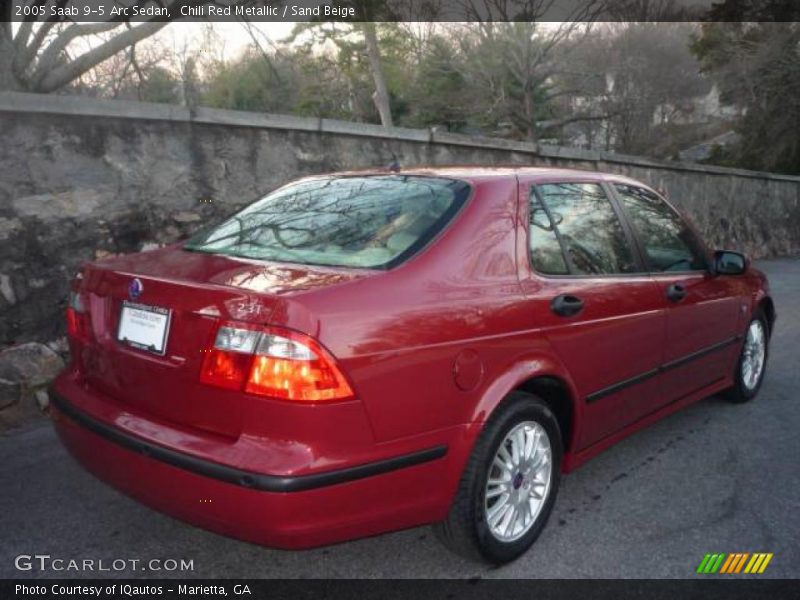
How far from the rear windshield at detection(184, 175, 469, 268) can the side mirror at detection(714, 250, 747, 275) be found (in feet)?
6.36

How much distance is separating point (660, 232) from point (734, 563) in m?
1.77

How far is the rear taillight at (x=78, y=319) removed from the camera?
2.75 metres

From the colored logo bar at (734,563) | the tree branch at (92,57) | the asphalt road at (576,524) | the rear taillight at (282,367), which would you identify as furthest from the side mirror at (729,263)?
the tree branch at (92,57)

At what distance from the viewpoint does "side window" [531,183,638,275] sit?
3.15 m

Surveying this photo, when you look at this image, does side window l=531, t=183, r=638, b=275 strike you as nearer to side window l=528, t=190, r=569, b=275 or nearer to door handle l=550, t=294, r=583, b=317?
side window l=528, t=190, r=569, b=275

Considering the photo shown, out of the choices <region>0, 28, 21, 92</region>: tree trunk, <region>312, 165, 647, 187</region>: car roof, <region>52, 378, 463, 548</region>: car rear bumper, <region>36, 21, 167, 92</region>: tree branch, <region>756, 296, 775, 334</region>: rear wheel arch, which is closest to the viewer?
<region>52, 378, 463, 548</region>: car rear bumper

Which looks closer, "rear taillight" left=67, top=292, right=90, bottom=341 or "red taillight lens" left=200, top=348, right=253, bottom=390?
"red taillight lens" left=200, top=348, right=253, bottom=390

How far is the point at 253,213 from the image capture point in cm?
333

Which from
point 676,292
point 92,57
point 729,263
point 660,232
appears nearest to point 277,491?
point 676,292

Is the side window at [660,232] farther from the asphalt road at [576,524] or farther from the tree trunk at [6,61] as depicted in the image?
the tree trunk at [6,61]

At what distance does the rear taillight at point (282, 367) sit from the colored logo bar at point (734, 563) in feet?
5.29

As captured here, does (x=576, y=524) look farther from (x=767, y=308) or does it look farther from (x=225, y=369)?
(x=767, y=308)

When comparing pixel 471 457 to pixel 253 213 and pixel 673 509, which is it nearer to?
pixel 673 509

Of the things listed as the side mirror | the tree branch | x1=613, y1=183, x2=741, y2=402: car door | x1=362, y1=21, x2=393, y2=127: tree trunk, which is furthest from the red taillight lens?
x1=362, y1=21, x2=393, y2=127: tree trunk
